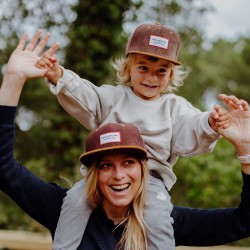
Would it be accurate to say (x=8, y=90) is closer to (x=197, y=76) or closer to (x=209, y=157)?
(x=209, y=157)

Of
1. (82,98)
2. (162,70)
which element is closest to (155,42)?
(162,70)

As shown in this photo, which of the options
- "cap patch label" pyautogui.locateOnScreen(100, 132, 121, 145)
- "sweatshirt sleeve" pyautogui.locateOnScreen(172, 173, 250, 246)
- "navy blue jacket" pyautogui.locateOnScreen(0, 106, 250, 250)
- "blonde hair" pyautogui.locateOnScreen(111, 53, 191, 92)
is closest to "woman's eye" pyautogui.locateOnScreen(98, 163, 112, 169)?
"cap patch label" pyautogui.locateOnScreen(100, 132, 121, 145)

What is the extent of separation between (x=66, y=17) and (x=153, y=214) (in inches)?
275

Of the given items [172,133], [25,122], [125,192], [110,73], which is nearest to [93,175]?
[125,192]

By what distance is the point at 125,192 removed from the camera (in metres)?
2.63

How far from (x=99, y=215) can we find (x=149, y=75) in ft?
2.23

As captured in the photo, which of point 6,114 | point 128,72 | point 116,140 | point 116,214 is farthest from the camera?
point 128,72

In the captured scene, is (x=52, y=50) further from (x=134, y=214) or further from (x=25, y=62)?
(x=134, y=214)

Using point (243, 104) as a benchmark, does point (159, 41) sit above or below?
above

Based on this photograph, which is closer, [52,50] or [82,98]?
[52,50]

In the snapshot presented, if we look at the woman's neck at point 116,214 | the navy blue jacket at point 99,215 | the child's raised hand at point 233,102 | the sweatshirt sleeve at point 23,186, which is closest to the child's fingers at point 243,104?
the child's raised hand at point 233,102

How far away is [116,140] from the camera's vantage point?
Result: 260 centimetres

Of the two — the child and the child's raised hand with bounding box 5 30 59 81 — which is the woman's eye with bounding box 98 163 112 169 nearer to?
the child

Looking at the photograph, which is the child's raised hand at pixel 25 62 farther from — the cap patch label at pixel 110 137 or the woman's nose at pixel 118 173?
the woman's nose at pixel 118 173
